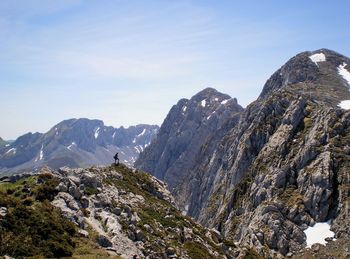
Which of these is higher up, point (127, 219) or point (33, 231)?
point (33, 231)

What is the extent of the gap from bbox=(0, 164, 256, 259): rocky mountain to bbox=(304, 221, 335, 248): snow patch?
34.0m

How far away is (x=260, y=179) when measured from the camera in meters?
120

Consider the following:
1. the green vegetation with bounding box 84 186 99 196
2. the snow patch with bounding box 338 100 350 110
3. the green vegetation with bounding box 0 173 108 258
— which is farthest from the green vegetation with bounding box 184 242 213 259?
the snow patch with bounding box 338 100 350 110

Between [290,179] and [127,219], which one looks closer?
[127,219]

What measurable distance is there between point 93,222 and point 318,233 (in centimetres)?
6806

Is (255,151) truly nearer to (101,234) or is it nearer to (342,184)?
(342,184)

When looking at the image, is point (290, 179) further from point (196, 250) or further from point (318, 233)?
point (196, 250)

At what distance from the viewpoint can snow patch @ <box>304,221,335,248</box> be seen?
91312 mm

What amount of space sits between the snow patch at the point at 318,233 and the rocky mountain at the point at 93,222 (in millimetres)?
34048

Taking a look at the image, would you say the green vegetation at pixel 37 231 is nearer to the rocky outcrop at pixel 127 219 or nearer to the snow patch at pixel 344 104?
the rocky outcrop at pixel 127 219

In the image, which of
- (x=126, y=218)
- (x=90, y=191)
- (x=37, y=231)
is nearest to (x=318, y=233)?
(x=126, y=218)

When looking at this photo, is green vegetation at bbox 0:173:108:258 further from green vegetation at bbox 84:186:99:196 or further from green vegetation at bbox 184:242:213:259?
green vegetation at bbox 184:242:213:259

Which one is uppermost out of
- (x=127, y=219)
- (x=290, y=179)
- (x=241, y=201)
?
(x=127, y=219)

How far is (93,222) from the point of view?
1628 inches
